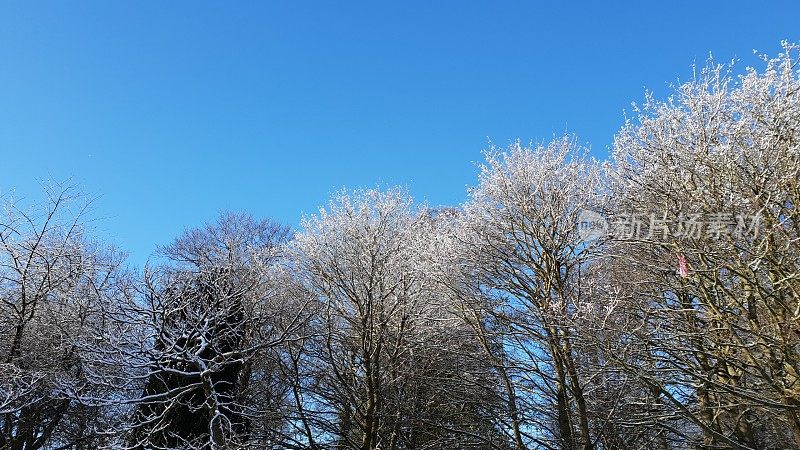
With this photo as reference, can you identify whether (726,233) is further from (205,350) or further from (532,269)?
(205,350)

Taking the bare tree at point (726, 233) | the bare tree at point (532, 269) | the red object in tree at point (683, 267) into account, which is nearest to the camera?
the bare tree at point (726, 233)

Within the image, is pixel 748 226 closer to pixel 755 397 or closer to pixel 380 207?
pixel 755 397

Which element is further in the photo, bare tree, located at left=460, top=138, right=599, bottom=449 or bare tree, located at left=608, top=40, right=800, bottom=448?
bare tree, located at left=460, top=138, right=599, bottom=449

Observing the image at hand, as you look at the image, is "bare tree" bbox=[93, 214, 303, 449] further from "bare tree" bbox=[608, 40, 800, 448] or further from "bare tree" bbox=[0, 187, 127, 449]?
"bare tree" bbox=[608, 40, 800, 448]

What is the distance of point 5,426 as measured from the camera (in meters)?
10.8

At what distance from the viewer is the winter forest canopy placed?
7164 millimetres

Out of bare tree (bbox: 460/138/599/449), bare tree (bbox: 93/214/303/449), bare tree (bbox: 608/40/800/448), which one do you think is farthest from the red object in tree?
bare tree (bbox: 93/214/303/449)

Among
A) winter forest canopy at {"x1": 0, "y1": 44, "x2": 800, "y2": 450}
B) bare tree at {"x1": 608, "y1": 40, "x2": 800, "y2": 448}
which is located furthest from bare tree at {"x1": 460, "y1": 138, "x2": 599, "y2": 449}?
bare tree at {"x1": 608, "y1": 40, "x2": 800, "y2": 448}

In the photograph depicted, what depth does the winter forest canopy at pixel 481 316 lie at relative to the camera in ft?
23.5

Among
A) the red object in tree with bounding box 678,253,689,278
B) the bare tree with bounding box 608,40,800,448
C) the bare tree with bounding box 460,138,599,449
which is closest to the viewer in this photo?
the bare tree with bounding box 608,40,800,448

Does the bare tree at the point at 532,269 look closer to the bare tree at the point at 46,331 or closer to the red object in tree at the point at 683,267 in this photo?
the red object in tree at the point at 683,267

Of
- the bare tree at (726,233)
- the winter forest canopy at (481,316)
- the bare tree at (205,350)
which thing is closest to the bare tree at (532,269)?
the winter forest canopy at (481,316)

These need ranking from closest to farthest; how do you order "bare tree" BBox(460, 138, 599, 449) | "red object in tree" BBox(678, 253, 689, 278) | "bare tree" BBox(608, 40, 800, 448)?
"bare tree" BBox(608, 40, 800, 448), "red object in tree" BBox(678, 253, 689, 278), "bare tree" BBox(460, 138, 599, 449)

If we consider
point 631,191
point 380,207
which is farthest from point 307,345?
point 631,191
